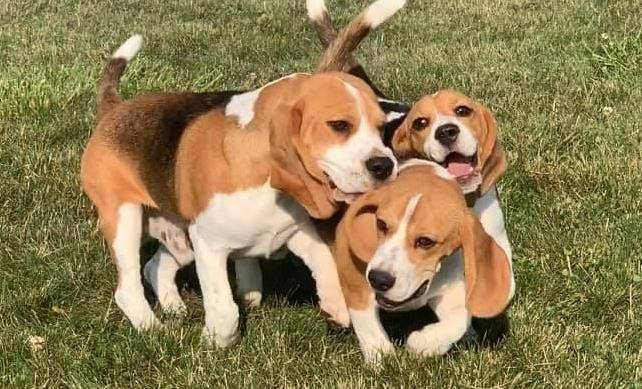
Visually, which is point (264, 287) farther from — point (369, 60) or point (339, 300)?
point (369, 60)

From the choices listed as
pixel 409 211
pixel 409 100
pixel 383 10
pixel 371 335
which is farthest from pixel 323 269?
pixel 409 100

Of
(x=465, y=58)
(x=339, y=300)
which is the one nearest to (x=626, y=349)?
(x=339, y=300)

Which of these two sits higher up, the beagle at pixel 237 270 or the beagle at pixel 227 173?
the beagle at pixel 227 173

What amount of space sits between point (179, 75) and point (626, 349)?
515 cm

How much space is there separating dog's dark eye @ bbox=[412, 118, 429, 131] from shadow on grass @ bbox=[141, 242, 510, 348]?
0.80 meters

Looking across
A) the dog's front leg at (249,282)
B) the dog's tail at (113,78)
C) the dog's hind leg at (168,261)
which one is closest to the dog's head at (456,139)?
the dog's front leg at (249,282)

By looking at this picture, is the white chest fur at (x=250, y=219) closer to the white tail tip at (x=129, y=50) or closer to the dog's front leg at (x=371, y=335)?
the dog's front leg at (x=371, y=335)

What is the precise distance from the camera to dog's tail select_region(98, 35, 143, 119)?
5586mm

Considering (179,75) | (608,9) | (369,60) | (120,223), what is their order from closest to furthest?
(120,223)
(179,75)
(369,60)
(608,9)

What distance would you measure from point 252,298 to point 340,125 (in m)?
1.39

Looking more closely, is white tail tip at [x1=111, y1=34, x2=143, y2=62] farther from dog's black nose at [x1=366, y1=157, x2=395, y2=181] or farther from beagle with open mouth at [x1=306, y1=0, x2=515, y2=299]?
dog's black nose at [x1=366, y1=157, x2=395, y2=181]

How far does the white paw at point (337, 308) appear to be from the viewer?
4.53 metres

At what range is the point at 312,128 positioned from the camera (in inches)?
160

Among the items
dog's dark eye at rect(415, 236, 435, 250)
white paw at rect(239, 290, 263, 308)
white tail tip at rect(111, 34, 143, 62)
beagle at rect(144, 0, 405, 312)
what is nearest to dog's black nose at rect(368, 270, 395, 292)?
dog's dark eye at rect(415, 236, 435, 250)
